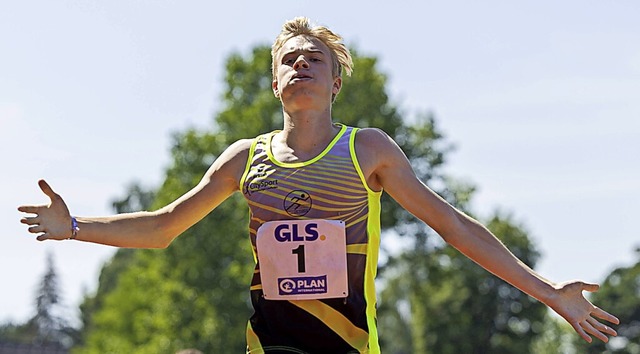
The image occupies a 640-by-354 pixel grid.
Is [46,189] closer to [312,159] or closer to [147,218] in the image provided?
[147,218]

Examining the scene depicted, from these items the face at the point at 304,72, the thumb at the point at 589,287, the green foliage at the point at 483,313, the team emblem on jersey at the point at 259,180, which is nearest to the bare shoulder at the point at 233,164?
the team emblem on jersey at the point at 259,180

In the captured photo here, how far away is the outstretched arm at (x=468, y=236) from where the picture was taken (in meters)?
6.79

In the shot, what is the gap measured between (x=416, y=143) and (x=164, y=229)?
39.7 m

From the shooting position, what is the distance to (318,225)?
6805mm

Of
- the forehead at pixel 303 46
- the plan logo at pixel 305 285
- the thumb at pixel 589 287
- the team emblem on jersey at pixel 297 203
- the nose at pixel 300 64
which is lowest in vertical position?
the thumb at pixel 589 287

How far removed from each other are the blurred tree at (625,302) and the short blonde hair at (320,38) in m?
58.1

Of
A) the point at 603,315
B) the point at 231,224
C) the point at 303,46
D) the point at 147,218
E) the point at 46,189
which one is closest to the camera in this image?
the point at 603,315

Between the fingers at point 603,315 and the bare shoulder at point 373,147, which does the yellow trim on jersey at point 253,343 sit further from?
the fingers at point 603,315

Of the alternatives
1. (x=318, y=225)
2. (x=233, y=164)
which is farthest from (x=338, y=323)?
(x=233, y=164)

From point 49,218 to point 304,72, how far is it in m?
1.48

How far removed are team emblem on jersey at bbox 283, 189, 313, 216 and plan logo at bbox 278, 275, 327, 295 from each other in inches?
12.9

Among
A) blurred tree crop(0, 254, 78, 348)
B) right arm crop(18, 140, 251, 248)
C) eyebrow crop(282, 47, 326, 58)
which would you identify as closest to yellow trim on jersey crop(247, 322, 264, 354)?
right arm crop(18, 140, 251, 248)

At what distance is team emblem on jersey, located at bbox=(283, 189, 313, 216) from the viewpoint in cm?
685

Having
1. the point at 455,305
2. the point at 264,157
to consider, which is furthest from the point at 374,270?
the point at 455,305
